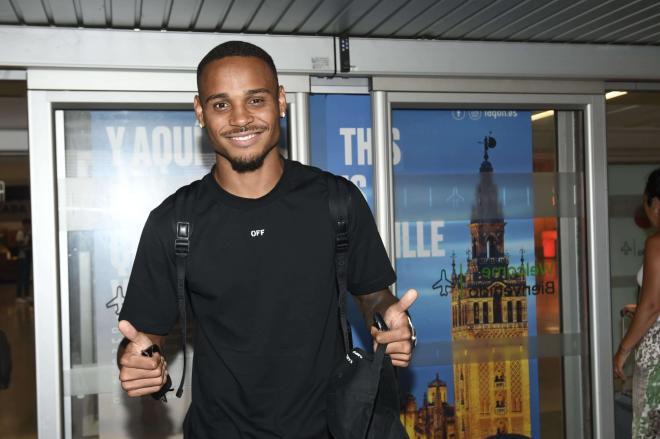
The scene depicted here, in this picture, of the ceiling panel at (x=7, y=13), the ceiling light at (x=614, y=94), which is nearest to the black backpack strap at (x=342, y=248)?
the ceiling panel at (x=7, y=13)

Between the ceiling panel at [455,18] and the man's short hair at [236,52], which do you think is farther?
the ceiling panel at [455,18]

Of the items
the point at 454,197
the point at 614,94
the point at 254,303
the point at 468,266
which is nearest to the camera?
the point at 254,303

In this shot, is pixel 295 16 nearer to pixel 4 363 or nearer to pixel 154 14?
pixel 154 14

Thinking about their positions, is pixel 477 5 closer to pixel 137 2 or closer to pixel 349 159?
pixel 349 159

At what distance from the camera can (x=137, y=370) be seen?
217 centimetres

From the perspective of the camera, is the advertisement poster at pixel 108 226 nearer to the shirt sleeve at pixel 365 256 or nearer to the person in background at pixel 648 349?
the shirt sleeve at pixel 365 256

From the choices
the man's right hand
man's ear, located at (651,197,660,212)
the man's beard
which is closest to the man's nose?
the man's beard

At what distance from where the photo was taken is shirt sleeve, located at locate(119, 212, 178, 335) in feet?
7.66

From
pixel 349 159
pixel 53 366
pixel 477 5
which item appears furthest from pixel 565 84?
pixel 53 366

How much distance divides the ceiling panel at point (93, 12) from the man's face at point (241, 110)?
113 cm

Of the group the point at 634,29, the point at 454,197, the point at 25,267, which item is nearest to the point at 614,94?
the point at 634,29

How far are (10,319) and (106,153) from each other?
1504 centimetres

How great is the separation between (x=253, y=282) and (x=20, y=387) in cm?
849

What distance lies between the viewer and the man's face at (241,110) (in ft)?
7.73
